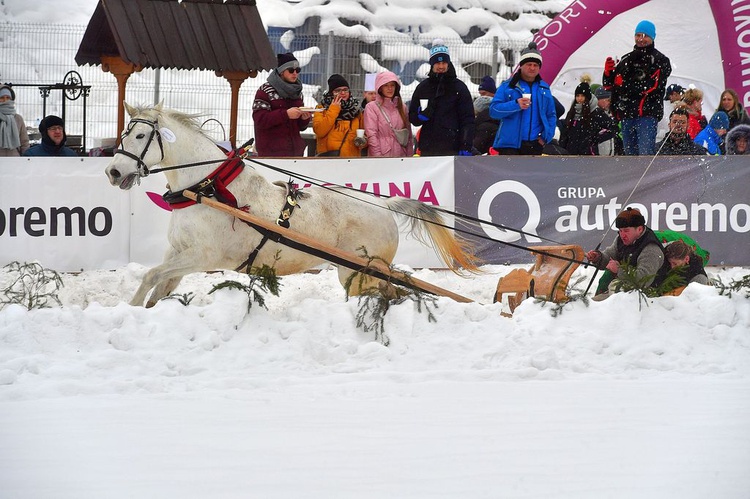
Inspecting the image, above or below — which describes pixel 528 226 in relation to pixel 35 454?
above

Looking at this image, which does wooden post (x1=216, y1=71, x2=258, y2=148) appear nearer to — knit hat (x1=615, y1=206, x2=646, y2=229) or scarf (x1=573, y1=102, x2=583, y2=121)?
scarf (x1=573, y1=102, x2=583, y2=121)

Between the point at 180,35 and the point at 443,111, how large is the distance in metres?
3.47

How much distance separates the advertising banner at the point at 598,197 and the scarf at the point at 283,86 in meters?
1.79

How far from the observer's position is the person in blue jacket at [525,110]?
9.91 meters

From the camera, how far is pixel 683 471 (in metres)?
4.31

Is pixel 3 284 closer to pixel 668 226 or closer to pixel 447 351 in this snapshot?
pixel 447 351

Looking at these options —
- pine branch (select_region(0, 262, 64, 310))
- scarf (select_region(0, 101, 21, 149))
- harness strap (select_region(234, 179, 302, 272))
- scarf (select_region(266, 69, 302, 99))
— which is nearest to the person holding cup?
scarf (select_region(266, 69, 302, 99))

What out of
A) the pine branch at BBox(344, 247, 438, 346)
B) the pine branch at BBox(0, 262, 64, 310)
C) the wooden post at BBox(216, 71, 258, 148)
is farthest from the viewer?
the wooden post at BBox(216, 71, 258, 148)

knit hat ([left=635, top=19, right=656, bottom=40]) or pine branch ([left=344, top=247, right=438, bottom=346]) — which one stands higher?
knit hat ([left=635, top=19, right=656, bottom=40])

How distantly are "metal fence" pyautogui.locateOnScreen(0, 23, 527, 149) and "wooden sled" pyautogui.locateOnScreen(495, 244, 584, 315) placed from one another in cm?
833

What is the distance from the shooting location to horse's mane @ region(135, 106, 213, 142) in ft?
24.7

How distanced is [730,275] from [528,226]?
2.01m

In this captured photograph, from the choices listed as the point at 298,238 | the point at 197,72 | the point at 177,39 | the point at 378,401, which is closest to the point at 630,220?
the point at 298,238

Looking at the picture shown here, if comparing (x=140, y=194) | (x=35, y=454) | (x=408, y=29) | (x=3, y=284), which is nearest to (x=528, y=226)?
(x=140, y=194)
